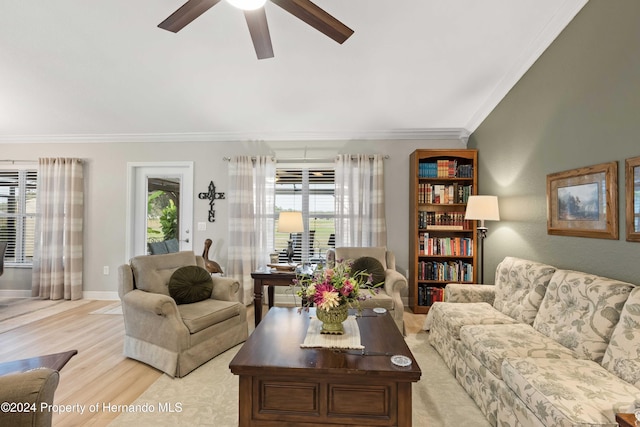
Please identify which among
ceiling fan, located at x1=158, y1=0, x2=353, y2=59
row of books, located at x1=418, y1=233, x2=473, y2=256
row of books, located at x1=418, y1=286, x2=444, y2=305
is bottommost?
row of books, located at x1=418, y1=286, x2=444, y2=305

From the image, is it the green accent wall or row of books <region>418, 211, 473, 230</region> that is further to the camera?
row of books <region>418, 211, 473, 230</region>

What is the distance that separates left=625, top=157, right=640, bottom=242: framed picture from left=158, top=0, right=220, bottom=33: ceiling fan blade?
2.72m

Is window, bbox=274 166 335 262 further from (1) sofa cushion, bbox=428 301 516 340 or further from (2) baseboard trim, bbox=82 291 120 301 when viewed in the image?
(2) baseboard trim, bbox=82 291 120 301

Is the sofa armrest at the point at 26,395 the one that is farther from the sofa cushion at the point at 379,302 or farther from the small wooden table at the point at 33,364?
the sofa cushion at the point at 379,302

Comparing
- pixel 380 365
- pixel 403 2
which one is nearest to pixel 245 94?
pixel 403 2

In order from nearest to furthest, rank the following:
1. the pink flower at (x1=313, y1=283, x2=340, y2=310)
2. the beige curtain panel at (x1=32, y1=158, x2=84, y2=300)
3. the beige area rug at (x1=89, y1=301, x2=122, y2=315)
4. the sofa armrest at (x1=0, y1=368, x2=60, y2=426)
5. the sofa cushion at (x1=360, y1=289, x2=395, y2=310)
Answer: the sofa armrest at (x1=0, y1=368, x2=60, y2=426)
the pink flower at (x1=313, y1=283, x2=340, y2=310)
the sofa cushion at (x1=360, y1=289, x2=395, y2=310)
the beige area rug at (x1=89, y1=301, x2=122, y2=315)
the beige curtain panel at (x1=32, y1=158, x2=84, y2=300)

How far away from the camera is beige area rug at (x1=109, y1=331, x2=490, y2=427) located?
1.98 metres

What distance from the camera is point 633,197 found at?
6.66ft

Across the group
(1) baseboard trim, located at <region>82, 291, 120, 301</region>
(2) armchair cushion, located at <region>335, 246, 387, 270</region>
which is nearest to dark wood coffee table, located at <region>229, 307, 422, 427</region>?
(2) armchair cushion, located at <region>335, 246, 387, 270</region>

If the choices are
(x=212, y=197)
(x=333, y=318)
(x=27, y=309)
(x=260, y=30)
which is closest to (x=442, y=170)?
(x=333, y=318)

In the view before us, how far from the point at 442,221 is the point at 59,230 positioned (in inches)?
217

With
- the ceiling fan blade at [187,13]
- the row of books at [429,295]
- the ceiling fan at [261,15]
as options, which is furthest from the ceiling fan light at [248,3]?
the row of books at [429,295]

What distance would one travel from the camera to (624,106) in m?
2.11

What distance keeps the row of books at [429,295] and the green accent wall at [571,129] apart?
2.34 feet
